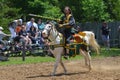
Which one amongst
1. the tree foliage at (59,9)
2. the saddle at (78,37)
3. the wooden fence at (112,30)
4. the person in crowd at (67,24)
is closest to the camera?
the person in crowd at (67,24)

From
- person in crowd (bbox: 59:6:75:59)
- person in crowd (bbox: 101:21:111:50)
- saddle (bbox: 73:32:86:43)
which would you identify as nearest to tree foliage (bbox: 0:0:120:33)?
person in crowd (bbox: 101:21:111:50)

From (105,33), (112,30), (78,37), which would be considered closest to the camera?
(78,37)

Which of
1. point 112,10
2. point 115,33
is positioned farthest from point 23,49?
point 112,10

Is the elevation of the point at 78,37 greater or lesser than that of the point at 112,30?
greater

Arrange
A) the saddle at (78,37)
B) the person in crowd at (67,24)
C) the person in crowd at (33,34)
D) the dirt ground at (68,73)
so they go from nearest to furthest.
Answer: the dirt ground at (68,73), the person in crowd at (67,24), the saddle at (78,37), the person in crowd at (33,34)

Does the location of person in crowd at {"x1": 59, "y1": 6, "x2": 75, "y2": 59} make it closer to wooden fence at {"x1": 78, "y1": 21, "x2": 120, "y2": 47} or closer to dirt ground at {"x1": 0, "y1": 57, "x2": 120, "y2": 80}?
dirt ground at {"x1": 0, "y1": 57, "x2": 120, "y2": 80}

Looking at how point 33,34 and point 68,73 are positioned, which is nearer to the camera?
point 68,73

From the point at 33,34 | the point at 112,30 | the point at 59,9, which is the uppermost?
the point at 59,9

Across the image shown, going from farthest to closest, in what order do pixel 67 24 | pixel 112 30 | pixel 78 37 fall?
pixel 112 30, pixel 78 37, pixel 67 24

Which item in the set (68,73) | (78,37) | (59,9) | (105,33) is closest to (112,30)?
(105,33)

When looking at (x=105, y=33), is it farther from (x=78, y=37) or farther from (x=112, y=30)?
(x=78, y=37)

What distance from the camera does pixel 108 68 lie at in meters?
18.7

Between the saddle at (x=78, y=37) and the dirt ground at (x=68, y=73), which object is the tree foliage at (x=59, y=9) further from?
the saddle at (x=78, y=37)

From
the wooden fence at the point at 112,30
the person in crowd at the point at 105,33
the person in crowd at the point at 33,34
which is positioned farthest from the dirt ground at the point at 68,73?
the wooden fence at the point at 112,30
